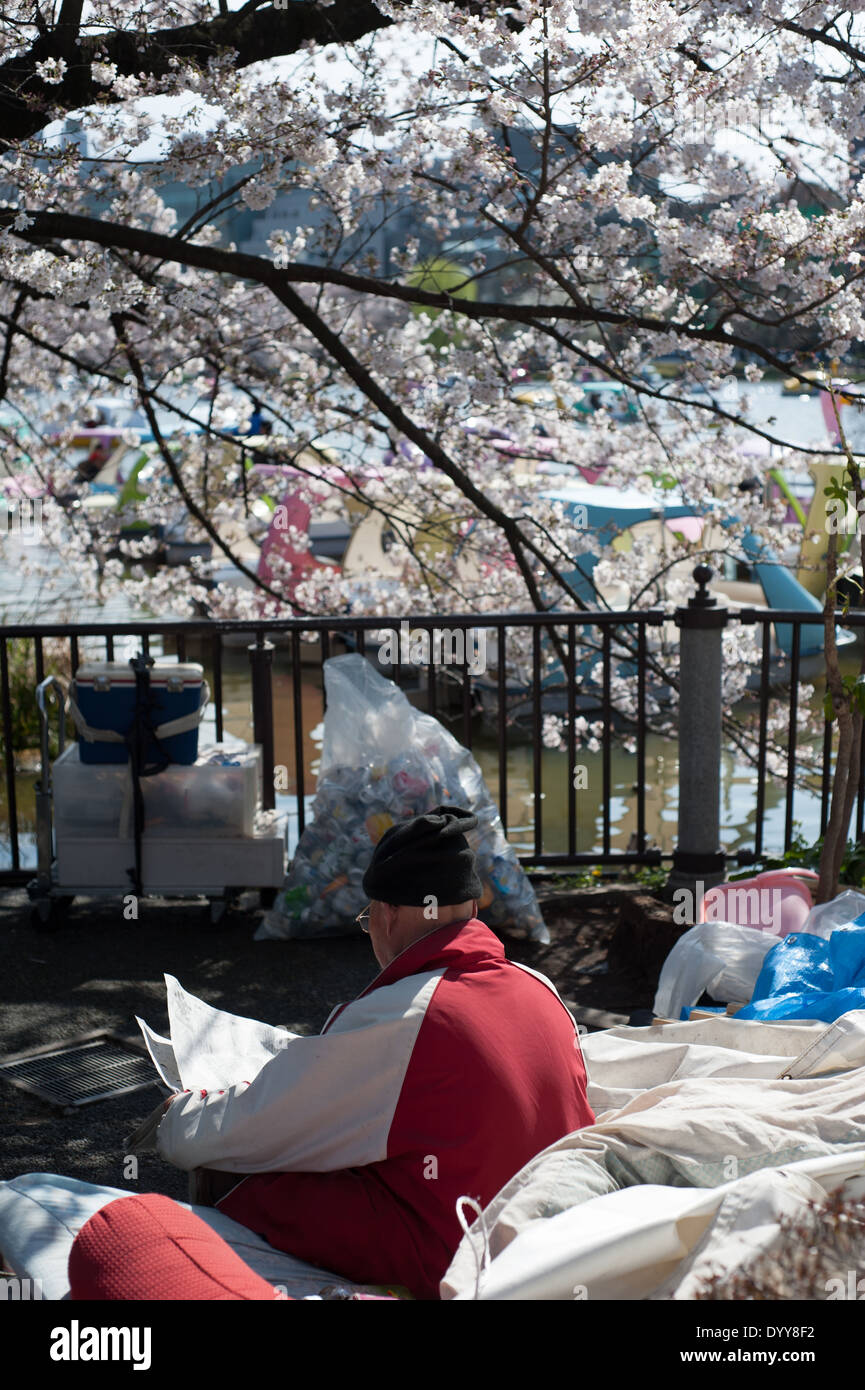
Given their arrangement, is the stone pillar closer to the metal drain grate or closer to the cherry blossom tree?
the cherry blossom tree

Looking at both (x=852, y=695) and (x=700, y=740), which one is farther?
(x=700, y=740)

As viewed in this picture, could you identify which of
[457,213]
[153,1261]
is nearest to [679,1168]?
[153,1261]

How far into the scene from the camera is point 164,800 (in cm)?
532

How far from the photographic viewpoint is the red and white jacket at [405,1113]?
7.74 ft

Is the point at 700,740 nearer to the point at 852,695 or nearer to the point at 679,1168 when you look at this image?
the point at 852,695

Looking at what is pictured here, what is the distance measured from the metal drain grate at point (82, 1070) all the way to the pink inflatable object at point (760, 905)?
6.30 ft

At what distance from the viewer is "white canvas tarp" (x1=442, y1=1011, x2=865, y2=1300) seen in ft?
6.24

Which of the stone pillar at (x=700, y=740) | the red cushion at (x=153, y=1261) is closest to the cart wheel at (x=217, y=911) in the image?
the stone pillar at (x=700, y=740)

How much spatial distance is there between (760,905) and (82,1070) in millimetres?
2276

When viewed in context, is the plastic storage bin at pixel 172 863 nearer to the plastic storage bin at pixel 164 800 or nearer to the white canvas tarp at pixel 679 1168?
the plastic storage bin at pixel 164 800

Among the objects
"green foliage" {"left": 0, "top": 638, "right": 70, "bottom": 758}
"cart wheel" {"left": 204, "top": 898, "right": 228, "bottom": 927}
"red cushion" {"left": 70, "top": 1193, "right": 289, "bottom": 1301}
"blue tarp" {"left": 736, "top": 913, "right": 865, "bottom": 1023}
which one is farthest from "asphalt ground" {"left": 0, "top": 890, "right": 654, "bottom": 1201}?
"green foliage" {"left": 0, "top": 638, "right": 70, "bottom": 758}

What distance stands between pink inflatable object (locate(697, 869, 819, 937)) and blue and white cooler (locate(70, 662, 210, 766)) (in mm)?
2034
